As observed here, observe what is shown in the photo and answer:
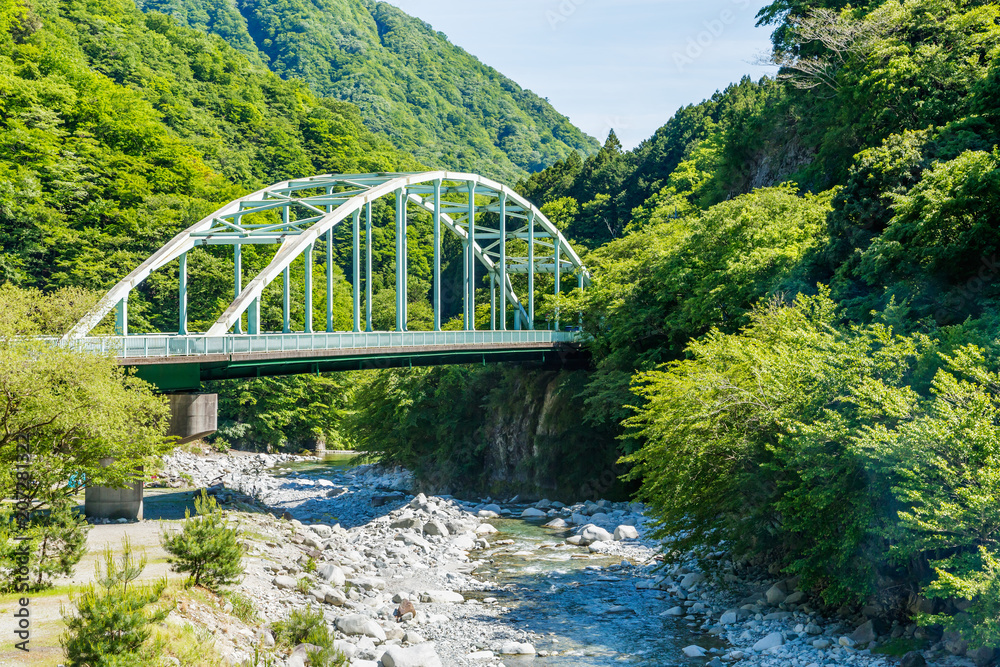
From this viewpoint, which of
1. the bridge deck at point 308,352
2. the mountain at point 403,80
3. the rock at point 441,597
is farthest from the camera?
the mountain at point 403,80

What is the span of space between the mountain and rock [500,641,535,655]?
10970 cm

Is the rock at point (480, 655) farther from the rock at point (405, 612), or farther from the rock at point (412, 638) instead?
the rock at point (405, 612)

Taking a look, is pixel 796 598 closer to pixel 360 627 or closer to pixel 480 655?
pixel 480 655

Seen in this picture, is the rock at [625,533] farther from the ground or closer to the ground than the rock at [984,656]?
closer to the ground

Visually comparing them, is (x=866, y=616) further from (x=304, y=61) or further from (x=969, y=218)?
(x=304, y=61)

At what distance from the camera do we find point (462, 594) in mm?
20078

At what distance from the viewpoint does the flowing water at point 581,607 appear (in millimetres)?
15656

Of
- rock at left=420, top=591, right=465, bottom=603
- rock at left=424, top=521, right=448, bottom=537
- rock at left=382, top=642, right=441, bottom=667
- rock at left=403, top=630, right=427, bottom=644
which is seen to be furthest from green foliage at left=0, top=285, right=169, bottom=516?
rock at left=424, top=521, right=448, bottom=537

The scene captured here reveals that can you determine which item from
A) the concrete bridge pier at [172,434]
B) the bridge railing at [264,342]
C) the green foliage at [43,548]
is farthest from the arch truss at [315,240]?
the green foliage at [43,548]

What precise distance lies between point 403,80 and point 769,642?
14763 cm

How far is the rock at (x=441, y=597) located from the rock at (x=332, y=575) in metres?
2.09

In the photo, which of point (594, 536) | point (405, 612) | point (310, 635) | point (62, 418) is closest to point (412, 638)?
point (405, 612)

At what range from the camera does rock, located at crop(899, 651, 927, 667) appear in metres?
13.1

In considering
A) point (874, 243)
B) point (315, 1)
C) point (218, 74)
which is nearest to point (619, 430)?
point (874, 243)
